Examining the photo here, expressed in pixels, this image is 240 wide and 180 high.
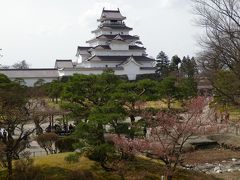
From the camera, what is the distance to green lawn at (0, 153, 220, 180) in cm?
1471

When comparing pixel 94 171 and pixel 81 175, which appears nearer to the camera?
pixel 81 175

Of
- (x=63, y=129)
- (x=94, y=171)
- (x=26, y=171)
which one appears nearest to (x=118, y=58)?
(x=63, y=129)

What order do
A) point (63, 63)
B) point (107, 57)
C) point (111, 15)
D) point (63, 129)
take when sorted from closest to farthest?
point (63, 129) → point (107, 57) → point (63, 63) → point (111, 15)

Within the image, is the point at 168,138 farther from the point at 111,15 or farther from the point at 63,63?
the point at 111,15

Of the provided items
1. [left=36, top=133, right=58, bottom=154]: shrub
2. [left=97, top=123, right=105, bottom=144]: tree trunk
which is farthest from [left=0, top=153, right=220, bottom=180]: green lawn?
[left=36, top=133, right=58, bottom=154]: shrub

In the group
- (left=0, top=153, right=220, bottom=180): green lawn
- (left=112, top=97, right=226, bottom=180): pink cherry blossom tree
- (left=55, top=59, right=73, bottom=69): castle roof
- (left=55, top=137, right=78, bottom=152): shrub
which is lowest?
(left=0, top=153, right=220, bottom=180): green lawn

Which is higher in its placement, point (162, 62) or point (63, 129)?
→ point (162, 62)

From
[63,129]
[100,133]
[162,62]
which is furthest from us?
[162,62]

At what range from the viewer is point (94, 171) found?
15391 millimetres

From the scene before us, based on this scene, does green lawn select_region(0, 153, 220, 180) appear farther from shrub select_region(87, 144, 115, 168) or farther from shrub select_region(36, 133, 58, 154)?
shrub select_region(36, 133, 58, 154)

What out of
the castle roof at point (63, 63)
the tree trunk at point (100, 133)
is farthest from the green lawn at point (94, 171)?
the castle roof at point (63, 63)

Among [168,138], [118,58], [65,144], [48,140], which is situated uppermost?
[118,58]

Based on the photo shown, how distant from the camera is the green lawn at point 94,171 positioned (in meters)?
14.7

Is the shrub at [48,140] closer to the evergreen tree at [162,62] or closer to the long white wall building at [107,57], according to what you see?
the long white wall building at [107,57]
